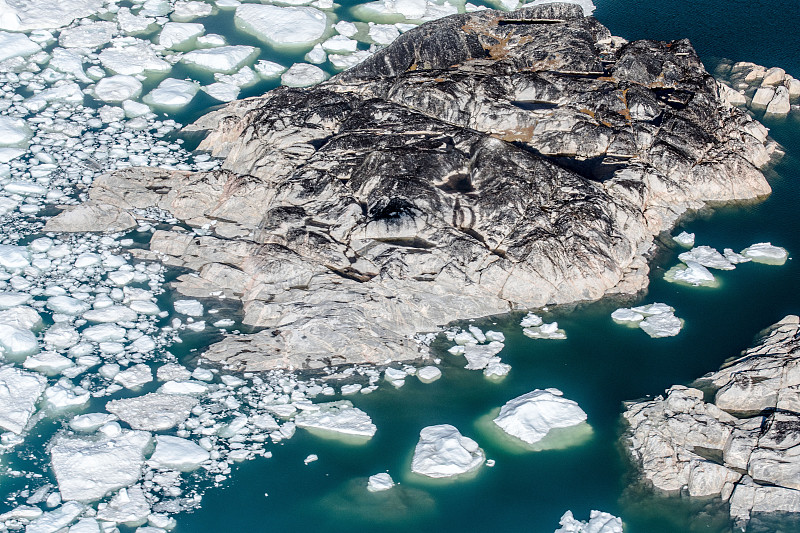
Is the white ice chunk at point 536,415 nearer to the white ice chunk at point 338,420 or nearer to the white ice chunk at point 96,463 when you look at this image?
the white ice chunk at point 338,420

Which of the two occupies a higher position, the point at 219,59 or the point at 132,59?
the point at 219,59

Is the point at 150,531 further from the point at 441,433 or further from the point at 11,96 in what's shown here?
the point at 11,96

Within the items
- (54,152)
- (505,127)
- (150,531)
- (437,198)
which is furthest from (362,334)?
(54,152)

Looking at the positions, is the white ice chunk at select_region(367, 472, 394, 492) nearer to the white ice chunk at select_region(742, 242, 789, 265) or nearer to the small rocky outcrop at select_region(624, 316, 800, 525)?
the small rocky outcrop at select_region(624, 316, 800, 525)

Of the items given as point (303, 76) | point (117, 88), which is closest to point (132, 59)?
point (117, 88)

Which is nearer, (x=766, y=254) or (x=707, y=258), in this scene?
(x=707, y=258)

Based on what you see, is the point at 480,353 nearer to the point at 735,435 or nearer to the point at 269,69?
the point at 735,435
